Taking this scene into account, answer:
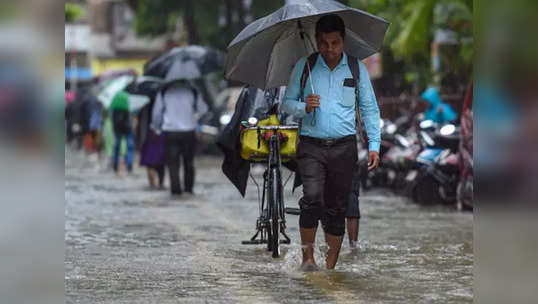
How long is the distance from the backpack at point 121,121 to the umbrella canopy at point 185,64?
5.94m

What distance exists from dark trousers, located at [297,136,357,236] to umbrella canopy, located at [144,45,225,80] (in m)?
8.58

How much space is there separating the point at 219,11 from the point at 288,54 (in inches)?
1125

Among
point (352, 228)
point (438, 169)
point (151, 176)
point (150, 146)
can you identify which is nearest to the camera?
point (352, 228)

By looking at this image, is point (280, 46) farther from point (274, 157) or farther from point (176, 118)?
point (176, 118)

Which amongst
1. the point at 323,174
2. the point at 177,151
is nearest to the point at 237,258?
the point at 323,174

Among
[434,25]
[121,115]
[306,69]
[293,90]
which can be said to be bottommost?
[121,115]

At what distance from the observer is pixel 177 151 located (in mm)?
17641

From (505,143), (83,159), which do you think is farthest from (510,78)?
(83,159)

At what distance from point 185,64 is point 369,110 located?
29.5 ft

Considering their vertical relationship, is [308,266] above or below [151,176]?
above

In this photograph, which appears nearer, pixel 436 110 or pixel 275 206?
pixel 275 206

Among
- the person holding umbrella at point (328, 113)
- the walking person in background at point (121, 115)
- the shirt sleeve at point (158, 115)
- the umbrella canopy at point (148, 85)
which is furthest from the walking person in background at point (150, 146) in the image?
the person holding umbrella at point (328, 113)

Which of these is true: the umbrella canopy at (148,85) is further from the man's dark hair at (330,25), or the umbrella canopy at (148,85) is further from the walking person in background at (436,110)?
the man's dark hair at (330,25)

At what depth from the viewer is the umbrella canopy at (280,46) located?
8.93m
